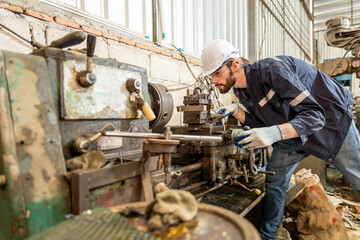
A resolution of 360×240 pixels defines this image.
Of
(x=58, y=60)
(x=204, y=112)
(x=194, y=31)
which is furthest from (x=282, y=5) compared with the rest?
(x=58, y=60)

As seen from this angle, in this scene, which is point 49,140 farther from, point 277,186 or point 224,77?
point 277,186

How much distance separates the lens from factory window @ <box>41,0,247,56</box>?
1.82 m

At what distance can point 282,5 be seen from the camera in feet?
18.3

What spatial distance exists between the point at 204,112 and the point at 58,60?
0.95m

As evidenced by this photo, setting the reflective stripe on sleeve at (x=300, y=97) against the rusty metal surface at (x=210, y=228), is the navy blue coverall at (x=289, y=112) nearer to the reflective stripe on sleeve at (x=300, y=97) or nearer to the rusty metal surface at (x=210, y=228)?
the reflective stripe on sleeve at (x=300, y=97)

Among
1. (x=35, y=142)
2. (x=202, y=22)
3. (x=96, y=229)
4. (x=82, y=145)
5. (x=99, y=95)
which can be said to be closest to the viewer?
(x=96, y=229)

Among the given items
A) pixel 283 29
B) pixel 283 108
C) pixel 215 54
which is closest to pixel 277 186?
pixel 283 108

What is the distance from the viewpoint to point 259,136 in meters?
1.38

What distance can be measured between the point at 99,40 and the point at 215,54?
0.87 m

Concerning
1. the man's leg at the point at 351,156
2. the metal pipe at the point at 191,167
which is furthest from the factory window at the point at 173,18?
the man's leg at the point at 351,156

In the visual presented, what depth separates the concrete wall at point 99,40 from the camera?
52.1 inches

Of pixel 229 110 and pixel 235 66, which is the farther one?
pixel 229 110

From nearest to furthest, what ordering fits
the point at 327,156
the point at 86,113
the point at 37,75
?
the point at 37,75, the point at 86,113, the point at 327,156

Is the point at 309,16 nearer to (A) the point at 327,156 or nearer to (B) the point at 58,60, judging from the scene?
(A) the point at 327,156
